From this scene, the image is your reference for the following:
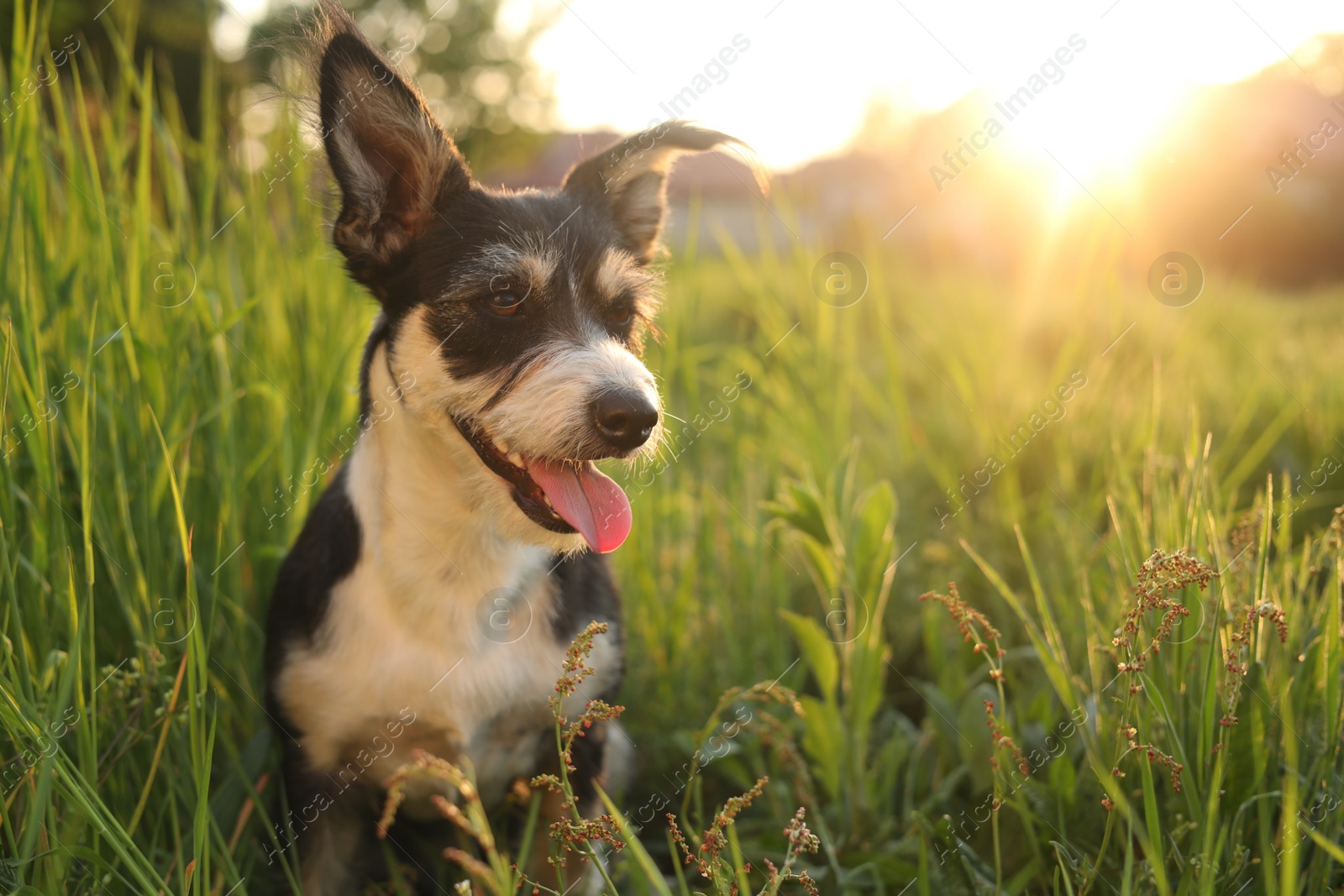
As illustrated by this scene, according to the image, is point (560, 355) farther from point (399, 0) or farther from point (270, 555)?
point (399, 0)

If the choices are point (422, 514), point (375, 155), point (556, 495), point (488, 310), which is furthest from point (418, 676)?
point (375, 155)

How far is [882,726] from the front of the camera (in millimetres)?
3078

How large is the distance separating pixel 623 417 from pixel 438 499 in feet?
2.07

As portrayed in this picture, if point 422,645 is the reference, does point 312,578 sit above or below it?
below

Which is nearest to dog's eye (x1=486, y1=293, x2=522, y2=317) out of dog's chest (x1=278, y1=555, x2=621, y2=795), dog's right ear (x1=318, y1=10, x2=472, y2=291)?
dog's right ear (x1=318, y1=10, x2=472, y2=291)

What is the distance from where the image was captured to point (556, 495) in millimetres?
2426

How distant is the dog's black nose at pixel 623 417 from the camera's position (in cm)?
226

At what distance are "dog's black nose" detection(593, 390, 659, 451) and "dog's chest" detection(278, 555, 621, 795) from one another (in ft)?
1.89

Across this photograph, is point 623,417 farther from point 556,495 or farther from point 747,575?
point 747,575

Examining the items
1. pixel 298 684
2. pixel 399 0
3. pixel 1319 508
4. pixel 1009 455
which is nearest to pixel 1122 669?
pixel 298 684

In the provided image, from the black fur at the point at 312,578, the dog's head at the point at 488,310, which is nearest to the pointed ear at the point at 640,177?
the dog's head at the point at 488,310

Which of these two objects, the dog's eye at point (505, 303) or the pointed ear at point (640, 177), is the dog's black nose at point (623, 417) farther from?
the pointed ear at point (640, 177)

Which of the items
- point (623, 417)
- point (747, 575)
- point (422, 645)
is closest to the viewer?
point (623, 417)

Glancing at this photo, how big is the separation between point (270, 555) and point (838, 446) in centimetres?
225
